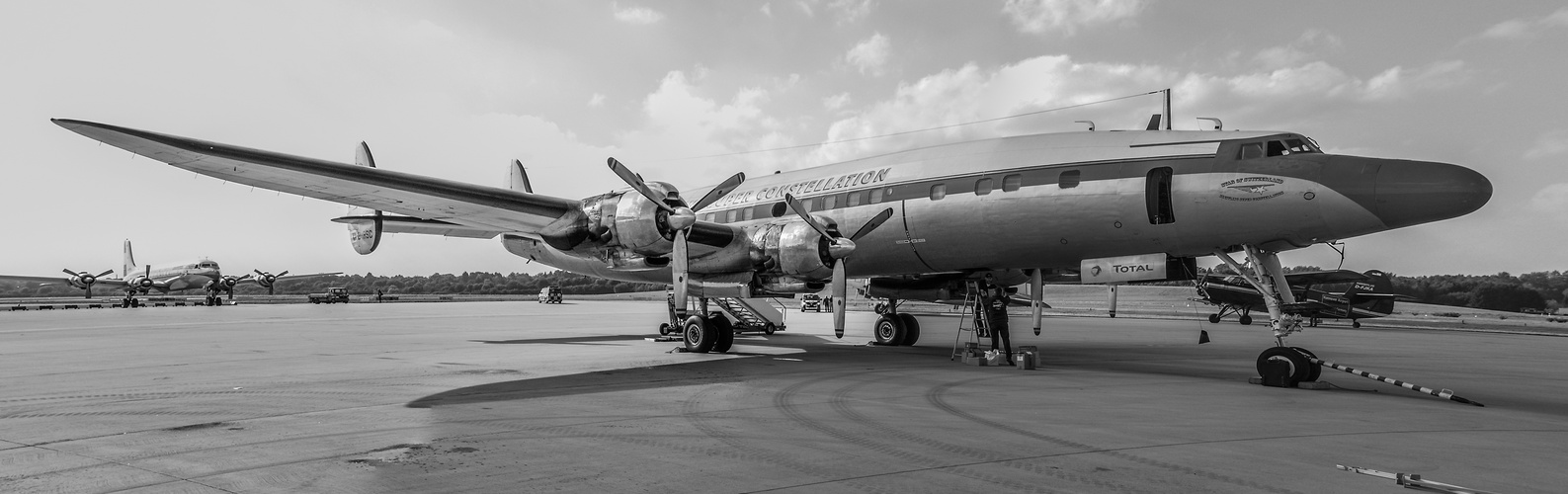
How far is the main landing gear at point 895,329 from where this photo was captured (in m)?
18.5

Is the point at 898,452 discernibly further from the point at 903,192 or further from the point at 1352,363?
the point at 1352,363

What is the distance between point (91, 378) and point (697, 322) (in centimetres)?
846

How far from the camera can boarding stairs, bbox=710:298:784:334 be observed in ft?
74.0

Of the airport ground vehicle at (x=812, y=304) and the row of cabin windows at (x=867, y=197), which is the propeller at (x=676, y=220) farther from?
the airport ground vehicle at (x=812, y=304)

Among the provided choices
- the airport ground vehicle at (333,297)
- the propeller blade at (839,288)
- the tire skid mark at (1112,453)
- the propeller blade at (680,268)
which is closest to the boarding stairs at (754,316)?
the propeller blade at (839,288)

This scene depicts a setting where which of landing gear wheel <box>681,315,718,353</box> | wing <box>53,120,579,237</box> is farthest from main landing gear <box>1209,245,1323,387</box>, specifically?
wing <box>53,120,579,237</box>

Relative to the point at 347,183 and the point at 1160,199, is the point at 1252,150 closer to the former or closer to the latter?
the point at 1160,199

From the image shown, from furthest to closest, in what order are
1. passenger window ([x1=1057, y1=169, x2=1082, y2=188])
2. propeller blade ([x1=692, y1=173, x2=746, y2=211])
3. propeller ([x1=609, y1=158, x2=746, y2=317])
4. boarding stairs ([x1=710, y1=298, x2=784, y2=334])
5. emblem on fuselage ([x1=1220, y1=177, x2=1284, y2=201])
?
boarding stairs ([x1=710, y1=298, x2=784, y2=334]) < propeller blade ([x1=692, y1=173, x2=746, y2=211]) < propeller ([x1=609, y1=158, x2=746, y2=317]) < passenger window ([x1=1057, y1=169, x2=1082, y2=188]) < emblem on fuselage ([x1=1220, y1=177, x2=1284, y2=201])

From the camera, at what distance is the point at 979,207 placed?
502 inches

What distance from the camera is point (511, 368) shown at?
11.7 meters

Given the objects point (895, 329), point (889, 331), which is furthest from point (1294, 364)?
point (889, 331)

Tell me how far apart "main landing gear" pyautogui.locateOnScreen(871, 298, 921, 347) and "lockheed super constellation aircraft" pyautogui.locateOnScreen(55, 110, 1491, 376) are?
2375 mm

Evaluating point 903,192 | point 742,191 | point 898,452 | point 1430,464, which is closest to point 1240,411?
point 1430,464

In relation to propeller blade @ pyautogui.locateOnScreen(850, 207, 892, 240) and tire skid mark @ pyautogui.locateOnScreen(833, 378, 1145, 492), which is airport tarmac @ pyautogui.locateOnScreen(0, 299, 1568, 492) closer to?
tire skid mark @ pyautogui.locateOnScreen(833, 378, 1145, 492)
